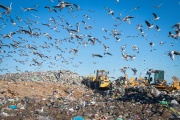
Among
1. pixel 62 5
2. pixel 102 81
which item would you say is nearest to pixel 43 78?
pixel 102 81

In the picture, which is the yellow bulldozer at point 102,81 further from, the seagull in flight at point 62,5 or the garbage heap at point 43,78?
the seagull in flight at point 62,5

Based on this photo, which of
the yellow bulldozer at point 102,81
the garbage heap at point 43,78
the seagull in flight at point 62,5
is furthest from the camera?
the garbage heap at point 43,78

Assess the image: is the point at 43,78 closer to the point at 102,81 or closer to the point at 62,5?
the point at 102,81

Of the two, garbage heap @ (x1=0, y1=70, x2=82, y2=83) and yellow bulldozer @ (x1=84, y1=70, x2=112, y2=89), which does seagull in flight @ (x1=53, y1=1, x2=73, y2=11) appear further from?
garbage heap @ (x1=0, y1=70, x2=82, y2=83)

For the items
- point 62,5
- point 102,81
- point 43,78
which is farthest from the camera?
point 43,78

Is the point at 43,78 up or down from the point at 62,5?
down

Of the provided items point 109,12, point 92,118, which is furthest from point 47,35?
point 92,118

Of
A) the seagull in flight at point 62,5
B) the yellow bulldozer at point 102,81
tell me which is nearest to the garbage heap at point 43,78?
the yellow bulldozer at point 102,81

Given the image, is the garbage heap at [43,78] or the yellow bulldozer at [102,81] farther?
the garbage heap at [43,78]

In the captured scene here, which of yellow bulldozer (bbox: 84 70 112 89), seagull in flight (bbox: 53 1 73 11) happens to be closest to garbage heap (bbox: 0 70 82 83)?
yellow bulldozer (bbox: 84 70 112 89)

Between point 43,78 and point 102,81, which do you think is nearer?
point 102,81

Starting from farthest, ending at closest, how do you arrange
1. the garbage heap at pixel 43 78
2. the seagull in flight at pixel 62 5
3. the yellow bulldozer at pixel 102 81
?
the garbage heap at pixel 43 78
the yellow bulldozer at pixel 102 81
the seagull in flight at pixel 62 5

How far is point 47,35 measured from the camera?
33.0 feet

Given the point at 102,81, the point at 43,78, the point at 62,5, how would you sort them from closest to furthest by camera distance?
the point at 62,5 → the point at 102,81 → the point at 43,78
